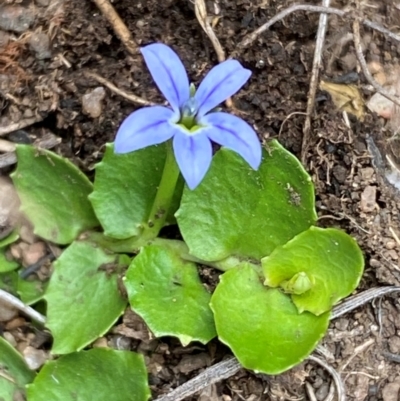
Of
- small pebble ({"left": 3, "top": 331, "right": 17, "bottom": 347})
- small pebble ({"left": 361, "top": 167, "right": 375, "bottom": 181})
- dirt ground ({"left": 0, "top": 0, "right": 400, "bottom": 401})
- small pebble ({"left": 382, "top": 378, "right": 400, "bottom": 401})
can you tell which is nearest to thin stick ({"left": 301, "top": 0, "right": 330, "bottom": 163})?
dirt ground ({"left": 0, "top": 0, "right": 400, "bottom": 401})

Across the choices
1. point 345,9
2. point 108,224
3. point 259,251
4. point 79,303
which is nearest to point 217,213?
point 259,251

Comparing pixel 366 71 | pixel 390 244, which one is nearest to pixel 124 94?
pixel 366 71

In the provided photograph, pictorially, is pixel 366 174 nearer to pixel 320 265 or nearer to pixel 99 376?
pixel 320 265

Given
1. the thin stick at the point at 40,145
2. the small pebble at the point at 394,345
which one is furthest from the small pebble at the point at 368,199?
the thin stick at the point at 40,145

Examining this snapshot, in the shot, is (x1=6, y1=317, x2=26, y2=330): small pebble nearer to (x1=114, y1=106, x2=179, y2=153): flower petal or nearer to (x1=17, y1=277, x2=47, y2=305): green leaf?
(x1=17, y1=277, x2=47, y2=305): green leaf

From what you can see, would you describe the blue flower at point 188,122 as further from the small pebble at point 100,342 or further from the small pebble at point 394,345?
the small pebble at point 394,345
